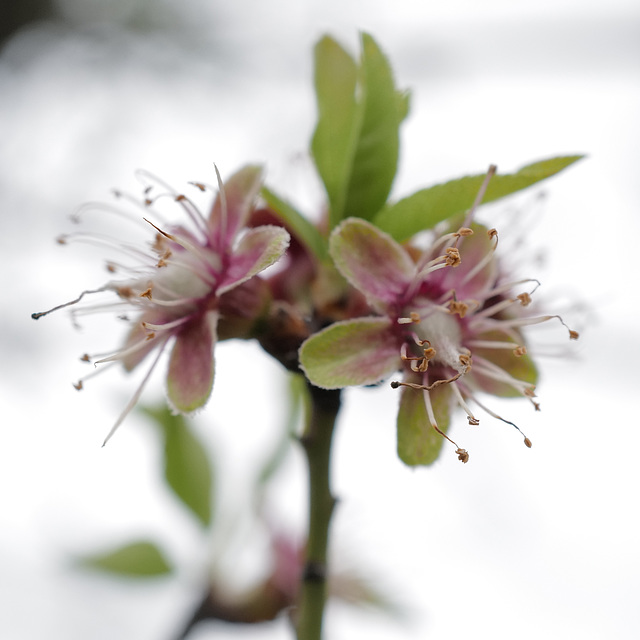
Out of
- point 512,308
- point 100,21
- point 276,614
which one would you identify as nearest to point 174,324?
point 512,308

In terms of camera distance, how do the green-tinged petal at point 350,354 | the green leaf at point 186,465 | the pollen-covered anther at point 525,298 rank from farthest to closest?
the green leaf at point 186,465 < the pollen-covered anther at point 525,298 < the green-tinged petal at point 350,354

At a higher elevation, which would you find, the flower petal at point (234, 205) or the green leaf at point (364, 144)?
the green leaf at point (364, 144)

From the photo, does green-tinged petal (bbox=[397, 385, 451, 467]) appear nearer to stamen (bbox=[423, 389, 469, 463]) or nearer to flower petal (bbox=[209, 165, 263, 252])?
stamen (bbox=[423, 389, 469, 463])

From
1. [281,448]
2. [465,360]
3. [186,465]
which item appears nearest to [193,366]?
→ [465,360]

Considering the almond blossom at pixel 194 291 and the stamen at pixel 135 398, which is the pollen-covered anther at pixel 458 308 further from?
the stamen at pixel 135 398

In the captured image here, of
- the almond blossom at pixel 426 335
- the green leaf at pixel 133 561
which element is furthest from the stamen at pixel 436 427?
the green leaf at pixel 133 561

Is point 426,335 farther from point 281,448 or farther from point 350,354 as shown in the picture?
point 281,448
